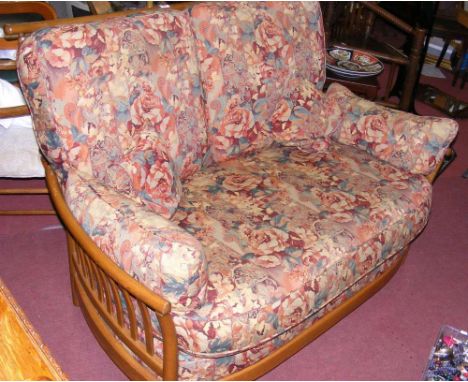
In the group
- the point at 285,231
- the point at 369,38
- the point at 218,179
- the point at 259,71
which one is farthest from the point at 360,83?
the point at 285,231

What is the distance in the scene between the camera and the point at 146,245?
3.98 feet

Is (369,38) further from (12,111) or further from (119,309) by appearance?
(119,309)

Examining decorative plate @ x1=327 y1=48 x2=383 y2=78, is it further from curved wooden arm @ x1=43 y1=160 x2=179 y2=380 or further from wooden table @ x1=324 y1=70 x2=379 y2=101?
curved wooden arm @ x1=43 y1=160 x2=179 y2=380

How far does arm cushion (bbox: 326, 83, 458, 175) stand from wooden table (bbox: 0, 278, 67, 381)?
1444 millimetres

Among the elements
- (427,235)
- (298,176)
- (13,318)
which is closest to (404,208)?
(298,176)

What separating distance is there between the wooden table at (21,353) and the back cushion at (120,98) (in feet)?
1.74

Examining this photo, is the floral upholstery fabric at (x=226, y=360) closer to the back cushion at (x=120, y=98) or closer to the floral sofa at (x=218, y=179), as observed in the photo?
the floral sofa at (x=218, y=179)

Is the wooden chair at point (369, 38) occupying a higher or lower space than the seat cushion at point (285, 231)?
higher

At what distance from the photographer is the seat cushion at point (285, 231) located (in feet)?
4.31

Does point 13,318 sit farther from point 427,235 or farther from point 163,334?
point 427,235

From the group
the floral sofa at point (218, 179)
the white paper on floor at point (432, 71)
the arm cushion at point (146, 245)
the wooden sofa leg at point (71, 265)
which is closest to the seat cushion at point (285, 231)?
the floral sofa at point (218, 179)

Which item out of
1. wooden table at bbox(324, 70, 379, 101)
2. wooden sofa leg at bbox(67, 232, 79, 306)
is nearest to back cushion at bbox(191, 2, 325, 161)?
wooden table at bbox(324, 70, 379, 101)

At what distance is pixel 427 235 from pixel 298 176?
0.91 metres

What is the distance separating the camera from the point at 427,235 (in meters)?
2.39
